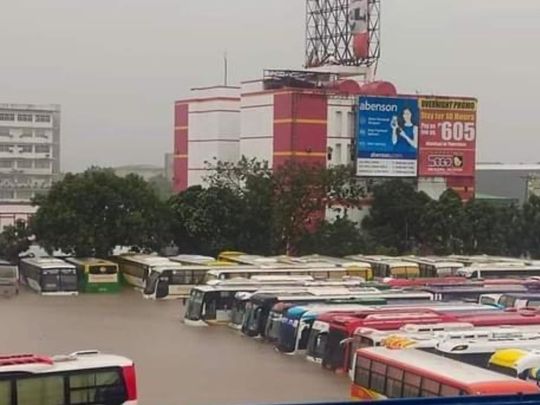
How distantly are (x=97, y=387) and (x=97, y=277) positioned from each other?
8.23m

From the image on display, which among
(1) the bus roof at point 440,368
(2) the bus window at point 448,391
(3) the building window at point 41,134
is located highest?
(3) the building window at point 41,134

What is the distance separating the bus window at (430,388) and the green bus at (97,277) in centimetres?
819

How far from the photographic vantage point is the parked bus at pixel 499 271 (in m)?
13.7

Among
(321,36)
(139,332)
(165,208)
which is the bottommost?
(139,332)

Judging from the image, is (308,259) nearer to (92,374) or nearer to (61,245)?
(61,245)

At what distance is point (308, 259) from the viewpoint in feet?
49.2

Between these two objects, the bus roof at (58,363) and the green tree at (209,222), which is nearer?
the bus roof at (58,363)

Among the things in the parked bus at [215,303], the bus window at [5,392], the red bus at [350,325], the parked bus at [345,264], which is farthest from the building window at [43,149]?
the bus window at [5,392]

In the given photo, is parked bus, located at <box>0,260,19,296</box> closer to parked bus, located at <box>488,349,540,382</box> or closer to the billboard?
the billboard

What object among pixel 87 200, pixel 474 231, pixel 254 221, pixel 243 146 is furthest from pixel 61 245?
pixel 474 231

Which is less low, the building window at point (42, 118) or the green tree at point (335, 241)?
the building window at point (42, 118)

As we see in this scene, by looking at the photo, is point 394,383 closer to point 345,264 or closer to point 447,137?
point 345,264

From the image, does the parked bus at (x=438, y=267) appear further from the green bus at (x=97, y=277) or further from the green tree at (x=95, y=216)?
the green bus at (x=97, y=277)

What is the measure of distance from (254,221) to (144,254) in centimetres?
221
